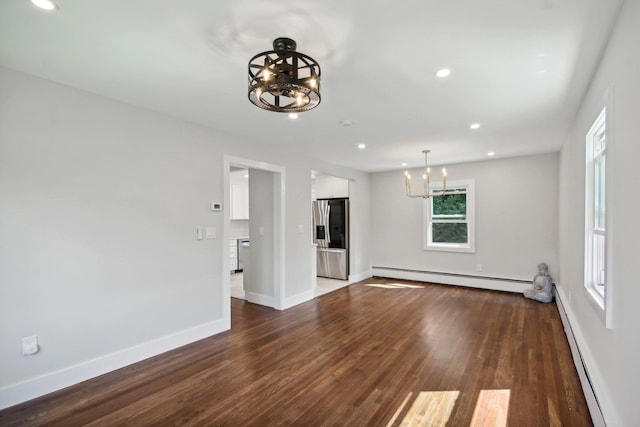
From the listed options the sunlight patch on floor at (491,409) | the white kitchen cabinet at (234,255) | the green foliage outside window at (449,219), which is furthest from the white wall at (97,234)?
the green foliage outside window at (449,219)

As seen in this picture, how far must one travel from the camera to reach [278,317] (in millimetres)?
4297

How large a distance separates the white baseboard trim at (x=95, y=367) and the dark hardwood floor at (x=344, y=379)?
69 mm

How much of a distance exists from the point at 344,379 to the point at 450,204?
4726mm

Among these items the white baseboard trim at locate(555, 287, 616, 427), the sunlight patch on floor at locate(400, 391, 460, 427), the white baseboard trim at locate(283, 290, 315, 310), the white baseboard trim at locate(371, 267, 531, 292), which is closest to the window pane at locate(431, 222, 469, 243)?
the white baseboard trim at locate(371, 267, 531, 292)

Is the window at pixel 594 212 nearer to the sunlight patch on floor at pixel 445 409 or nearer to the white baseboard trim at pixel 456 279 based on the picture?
the sunlight patch on floor at pixel 445 409

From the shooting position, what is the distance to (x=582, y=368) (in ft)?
8.20

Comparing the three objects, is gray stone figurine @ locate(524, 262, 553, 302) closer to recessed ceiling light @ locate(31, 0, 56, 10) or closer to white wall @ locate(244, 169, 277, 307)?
white wall @ locate(244, 169, 277, 307)

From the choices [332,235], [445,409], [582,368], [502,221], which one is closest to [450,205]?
[502,221]

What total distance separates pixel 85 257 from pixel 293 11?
2.60 meters

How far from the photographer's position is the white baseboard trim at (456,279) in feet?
18.3

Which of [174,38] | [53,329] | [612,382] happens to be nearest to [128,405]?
[53,329]

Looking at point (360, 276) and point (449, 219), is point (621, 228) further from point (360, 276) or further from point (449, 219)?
point (360, 276)

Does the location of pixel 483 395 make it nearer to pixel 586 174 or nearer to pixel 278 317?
pixel 586 174

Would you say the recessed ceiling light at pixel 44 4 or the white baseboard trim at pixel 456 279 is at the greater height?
the recessed ceiling light at pixel 44 4
